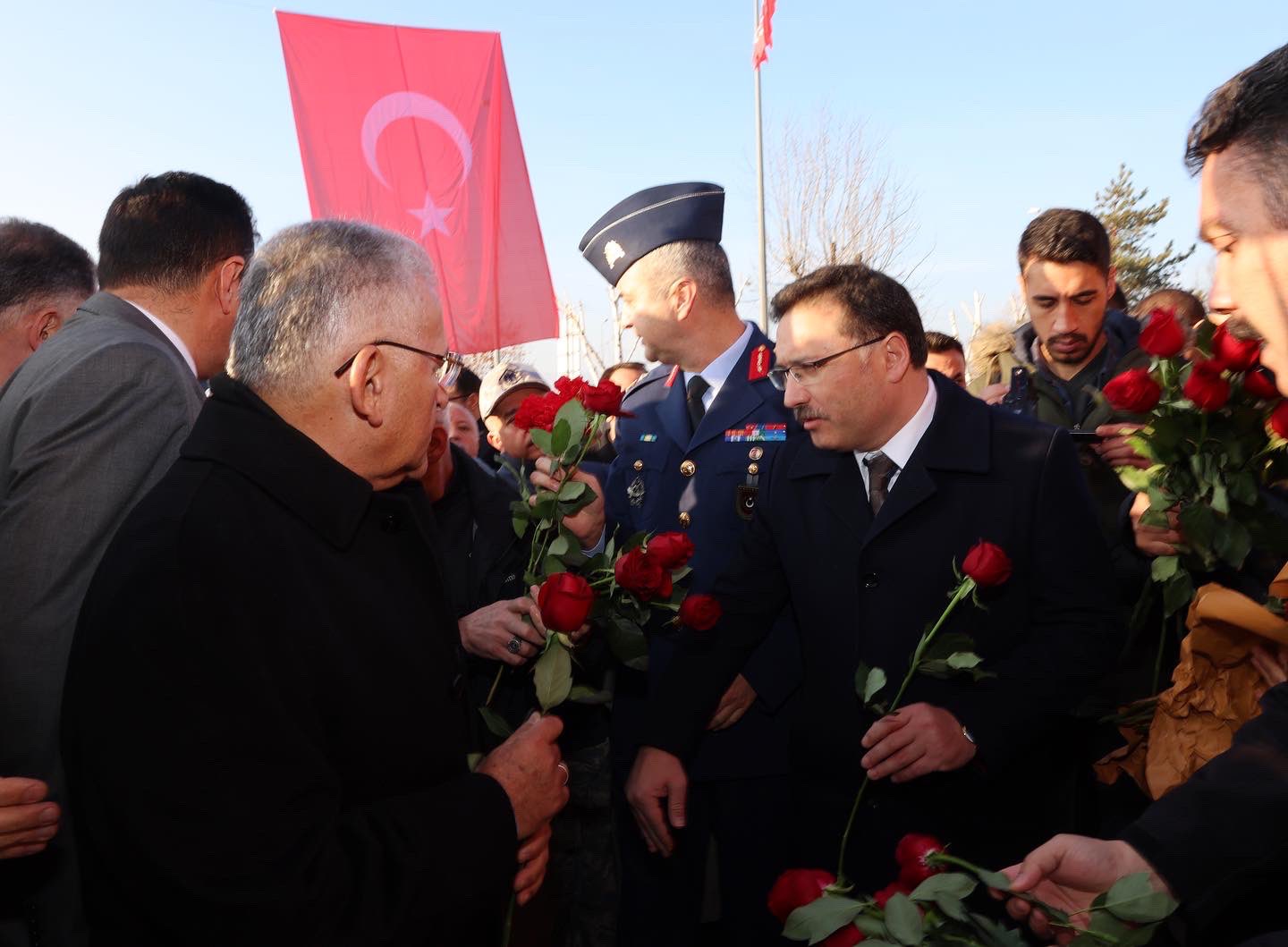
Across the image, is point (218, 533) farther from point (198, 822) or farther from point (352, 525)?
point (198, 822)

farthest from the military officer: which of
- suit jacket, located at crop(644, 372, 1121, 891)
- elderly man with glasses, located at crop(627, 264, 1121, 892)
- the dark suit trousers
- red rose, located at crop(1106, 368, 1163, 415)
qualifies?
red rose, located at crop(1106, 368, 1163, 415)

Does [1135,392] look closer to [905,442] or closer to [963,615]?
[905,442]

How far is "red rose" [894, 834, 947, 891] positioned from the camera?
5.66 feet

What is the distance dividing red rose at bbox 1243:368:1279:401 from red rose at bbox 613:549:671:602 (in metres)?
1.58

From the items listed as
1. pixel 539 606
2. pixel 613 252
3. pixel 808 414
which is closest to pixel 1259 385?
pixel 808 414

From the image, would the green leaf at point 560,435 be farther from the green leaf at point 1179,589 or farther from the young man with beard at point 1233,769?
the green leaf at point 1179,589

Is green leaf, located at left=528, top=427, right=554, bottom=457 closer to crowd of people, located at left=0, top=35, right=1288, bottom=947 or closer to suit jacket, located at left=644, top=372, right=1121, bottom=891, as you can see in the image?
crowd of people, located at left=0, top=35, right=1288, bottom=947

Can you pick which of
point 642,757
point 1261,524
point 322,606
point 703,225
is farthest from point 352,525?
point 703,225

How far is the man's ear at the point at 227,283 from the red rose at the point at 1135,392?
2.60 meters

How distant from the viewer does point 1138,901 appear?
1.56 metres

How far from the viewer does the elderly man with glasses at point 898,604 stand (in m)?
2.76

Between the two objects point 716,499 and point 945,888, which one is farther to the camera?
point 716,499

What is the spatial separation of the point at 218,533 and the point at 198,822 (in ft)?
1.47

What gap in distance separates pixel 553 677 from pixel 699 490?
1.73m
